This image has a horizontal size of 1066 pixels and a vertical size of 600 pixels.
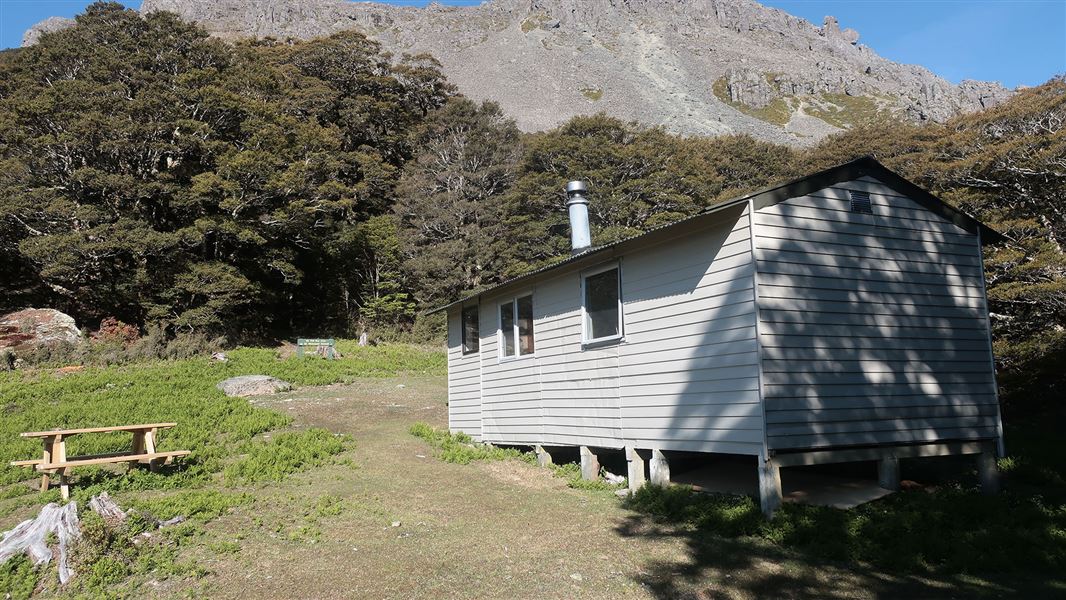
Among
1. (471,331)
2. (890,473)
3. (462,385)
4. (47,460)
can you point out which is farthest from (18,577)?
(890,473)

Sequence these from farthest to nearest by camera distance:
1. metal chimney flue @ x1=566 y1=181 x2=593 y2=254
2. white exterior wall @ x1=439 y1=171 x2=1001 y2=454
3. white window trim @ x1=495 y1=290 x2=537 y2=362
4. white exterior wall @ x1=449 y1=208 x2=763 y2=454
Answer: metal chimney flue @ x1=566 y1=181 x2=593 y2=254, white window trim @ x1=495 y1=290 x2=537 y2=362, white exterior wall @ x1=449 y1=208 x2=763 y2=454, white exterior wall @ x1=439 y1=171 x2=1001 y2=454

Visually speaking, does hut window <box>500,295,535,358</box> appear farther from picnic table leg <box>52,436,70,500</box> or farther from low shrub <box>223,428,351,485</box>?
picnic table leg <box>52,436,70,500</box>

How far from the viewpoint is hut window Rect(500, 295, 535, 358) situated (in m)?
10.8

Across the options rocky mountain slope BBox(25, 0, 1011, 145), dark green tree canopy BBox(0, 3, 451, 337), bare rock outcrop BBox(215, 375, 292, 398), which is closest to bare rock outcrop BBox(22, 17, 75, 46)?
rocky mountain slope BBox(25, 0, 1011, 145)

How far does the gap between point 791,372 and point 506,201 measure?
2556cm

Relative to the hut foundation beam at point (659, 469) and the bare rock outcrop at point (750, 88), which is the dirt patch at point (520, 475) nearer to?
the hut foundation beam at point (659, 469)

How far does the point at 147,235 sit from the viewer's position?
22719 millimetres

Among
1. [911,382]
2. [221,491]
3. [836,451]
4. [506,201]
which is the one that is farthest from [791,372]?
[506,201]

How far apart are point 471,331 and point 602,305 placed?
13.3ft

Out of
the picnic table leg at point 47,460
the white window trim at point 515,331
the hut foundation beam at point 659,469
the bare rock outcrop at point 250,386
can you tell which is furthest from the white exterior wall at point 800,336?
the bare rock outcrop at point 250,386

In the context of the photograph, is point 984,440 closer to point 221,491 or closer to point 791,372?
point 791,372

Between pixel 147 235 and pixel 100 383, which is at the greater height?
pixel 147 235

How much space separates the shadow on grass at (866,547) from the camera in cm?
507

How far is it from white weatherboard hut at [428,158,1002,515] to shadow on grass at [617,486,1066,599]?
1.82 feet
